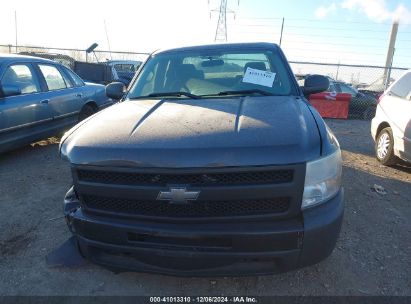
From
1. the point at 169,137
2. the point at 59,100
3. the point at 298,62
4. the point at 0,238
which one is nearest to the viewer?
the point at 169,137

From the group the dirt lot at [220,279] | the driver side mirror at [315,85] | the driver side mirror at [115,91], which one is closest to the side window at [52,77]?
the dirt lot at [220,279]

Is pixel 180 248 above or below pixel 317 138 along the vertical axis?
below

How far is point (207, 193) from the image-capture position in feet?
6.98

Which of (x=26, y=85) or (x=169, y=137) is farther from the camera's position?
(x=26, y=85)

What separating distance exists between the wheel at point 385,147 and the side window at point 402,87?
60 cm

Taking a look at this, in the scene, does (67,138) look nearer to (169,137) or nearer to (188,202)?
(169,137)

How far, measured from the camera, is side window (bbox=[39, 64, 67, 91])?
21.0ft

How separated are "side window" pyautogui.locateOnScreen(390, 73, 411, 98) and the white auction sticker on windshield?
3299 millimetres

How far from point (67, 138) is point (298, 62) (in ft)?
42.8

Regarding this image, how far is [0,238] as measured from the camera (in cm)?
344

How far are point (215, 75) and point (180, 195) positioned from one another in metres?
1.84

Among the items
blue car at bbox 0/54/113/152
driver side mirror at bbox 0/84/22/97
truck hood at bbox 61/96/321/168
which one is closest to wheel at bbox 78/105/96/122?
blue car at bbox 0/54/113/152

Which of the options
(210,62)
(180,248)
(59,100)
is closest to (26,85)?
(59,100)

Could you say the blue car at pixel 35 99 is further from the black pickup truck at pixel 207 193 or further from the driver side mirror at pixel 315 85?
the driver side mirror at pixel 315 85
